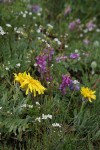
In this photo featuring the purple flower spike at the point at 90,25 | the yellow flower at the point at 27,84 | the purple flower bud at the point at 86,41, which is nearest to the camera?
the yellow flower at the point at 27,84

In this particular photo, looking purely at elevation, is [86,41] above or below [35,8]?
below

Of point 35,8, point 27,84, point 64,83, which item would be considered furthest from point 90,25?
point 27,84

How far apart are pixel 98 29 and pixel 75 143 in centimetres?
289

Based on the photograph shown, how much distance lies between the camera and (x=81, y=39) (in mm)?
5137

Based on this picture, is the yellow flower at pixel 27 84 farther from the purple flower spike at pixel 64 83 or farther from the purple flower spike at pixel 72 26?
the purple flower spike at pixel 72 26

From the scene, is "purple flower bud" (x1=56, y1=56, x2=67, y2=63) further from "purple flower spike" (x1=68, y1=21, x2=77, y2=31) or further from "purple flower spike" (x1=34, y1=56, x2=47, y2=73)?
"purple flower spike" (x1=68, y1=21, x2=77, y2=31)

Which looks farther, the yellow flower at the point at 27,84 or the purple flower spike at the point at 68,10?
the purple flower spike at the point at 68,10

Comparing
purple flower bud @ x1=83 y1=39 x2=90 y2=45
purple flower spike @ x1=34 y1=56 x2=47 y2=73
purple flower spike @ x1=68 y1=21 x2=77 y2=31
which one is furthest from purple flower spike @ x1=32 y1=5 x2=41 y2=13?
purple flower spike @ x1=34 y1=56 x2=47 y2=73

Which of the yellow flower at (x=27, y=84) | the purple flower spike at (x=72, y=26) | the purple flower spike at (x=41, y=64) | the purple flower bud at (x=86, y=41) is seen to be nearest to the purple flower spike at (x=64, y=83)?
the purple flower spike at (x=41, y=64)

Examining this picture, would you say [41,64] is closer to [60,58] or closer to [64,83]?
[64,83]

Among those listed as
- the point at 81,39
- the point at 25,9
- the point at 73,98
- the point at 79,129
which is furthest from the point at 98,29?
the point at 79,129

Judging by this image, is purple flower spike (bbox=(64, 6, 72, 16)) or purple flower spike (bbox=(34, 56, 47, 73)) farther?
purple flower spike (bbox=(64, 6, 72, 16))

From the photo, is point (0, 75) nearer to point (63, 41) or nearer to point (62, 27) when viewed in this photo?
point (63, 41)

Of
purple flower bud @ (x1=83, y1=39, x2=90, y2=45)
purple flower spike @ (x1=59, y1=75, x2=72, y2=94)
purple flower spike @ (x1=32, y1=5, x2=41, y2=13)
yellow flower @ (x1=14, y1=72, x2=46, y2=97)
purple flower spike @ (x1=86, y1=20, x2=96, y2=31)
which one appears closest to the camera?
yellow flower @ (x1=14, y1=72, x2=46, y2=97)
